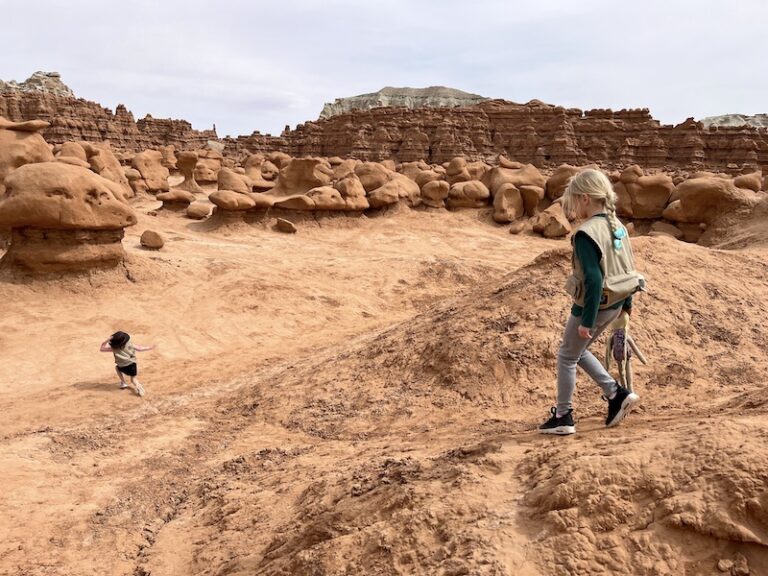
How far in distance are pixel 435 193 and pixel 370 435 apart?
15027 mm

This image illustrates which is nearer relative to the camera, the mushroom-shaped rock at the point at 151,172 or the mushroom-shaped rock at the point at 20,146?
the mushroom-shaped rock at the point at 20,146

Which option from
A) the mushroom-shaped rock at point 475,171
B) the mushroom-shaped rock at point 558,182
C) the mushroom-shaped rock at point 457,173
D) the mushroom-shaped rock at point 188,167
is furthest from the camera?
the mushroom-shaped rock at point 475,171

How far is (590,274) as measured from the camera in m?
2.88

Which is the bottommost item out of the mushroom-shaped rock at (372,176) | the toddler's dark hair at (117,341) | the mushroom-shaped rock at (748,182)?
the toddler's dark hair at (117,341)

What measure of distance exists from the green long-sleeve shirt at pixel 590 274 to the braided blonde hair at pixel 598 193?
0.55 ft

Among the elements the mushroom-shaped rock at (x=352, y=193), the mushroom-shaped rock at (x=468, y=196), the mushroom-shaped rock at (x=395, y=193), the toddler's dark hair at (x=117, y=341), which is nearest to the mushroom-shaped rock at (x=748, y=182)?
the mushroom-shaped rock at (x=468, y=196)

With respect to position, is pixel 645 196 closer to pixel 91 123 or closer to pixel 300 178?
pixel 300 178

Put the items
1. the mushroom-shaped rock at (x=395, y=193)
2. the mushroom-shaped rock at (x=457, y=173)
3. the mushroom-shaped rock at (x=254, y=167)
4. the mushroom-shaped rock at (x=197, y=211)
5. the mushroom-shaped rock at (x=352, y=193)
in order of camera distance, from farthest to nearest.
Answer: the mushroom-shaped rock at (x=254, y=167)
the mushroom-shaped rock at (x=457, y=173)
the mushroom-shaped rock at (x=395, y=193)
the mushroom-shaped rock at (x=352, y=193)
the mushroom-shaped rock at (x=197, y=211)

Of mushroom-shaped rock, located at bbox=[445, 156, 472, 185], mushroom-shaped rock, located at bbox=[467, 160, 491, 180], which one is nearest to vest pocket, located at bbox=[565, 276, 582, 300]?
mushroom-shaped rock, located at bbox=[445, 156, 472, 185]

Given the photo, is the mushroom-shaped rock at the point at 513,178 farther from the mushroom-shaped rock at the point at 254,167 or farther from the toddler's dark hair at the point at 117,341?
the toddler's dark hair at the point at 117,341

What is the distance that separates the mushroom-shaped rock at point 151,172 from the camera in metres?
21.6

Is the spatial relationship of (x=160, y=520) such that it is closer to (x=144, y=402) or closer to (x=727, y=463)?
(x=144, y=402)

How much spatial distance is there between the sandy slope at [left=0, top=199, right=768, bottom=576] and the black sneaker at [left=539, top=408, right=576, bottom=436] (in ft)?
0.38

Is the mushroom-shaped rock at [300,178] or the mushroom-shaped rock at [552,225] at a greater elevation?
the mushroom-shaped rock at [300,178]
